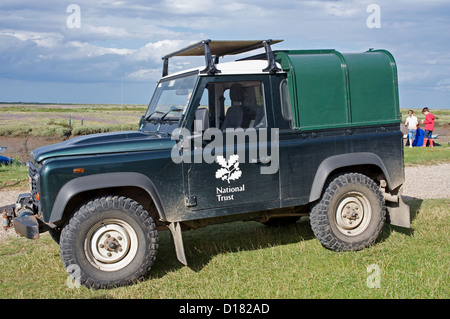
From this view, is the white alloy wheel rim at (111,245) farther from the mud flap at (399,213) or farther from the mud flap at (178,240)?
Answer: the mud flap at (399,213)

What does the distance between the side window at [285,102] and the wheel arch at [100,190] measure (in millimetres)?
1901

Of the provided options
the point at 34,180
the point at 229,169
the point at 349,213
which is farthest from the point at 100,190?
the point at 349,213

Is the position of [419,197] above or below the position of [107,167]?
below

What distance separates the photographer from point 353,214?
6.23 m

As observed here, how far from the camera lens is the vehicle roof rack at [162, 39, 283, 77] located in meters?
5.49

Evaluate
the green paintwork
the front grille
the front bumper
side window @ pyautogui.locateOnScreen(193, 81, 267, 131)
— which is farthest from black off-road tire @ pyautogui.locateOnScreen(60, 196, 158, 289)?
the green paintwork

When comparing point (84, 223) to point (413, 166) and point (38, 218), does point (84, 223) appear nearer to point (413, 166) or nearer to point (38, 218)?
point (38, 218)

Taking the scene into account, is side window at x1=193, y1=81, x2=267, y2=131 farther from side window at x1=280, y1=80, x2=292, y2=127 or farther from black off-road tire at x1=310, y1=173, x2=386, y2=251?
black off-road tire at x1=310, y1=173, x2=386, y2=251

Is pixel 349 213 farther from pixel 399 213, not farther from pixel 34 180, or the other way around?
pixel 34 180

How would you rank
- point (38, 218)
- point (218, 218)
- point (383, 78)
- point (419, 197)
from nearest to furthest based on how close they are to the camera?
point (38, 218), point (218, 218), point (383, 78), point (419, 197)

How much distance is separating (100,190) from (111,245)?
0.63 metres
